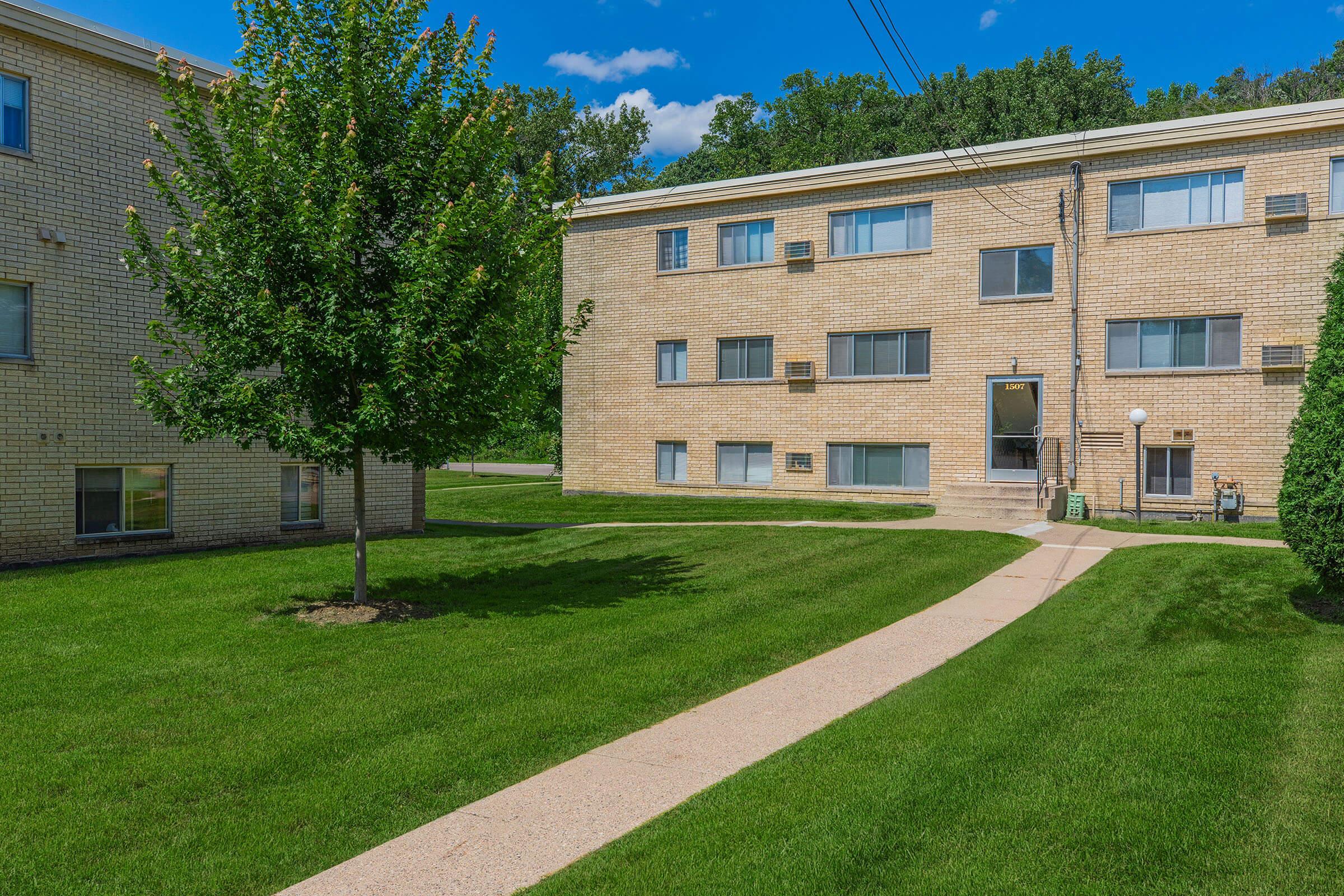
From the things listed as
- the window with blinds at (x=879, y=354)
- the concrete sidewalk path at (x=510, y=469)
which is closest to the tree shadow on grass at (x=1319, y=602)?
the window with blinds at (x=879, y=354)

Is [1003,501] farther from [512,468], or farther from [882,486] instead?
[512,468]

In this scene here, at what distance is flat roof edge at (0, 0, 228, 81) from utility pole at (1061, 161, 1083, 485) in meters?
16.8

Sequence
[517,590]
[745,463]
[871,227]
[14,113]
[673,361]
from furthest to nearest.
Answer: [673,361] < [745,463] < [871,227] < [14,113] < [517,590]

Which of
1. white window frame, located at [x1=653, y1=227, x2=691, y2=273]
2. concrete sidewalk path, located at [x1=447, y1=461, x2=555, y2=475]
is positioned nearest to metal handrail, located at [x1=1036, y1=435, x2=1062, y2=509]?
white window frame, located at [x1=653, y1=227, x2=691, y2=273]

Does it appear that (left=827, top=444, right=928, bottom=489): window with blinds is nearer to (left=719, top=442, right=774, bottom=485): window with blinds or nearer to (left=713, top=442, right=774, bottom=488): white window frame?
(left=713, top=442, right=774, bottom=488): white window frame

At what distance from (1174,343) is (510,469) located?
36.2 metres

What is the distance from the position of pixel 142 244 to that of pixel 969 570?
413 inches

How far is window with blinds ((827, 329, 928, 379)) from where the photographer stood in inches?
850

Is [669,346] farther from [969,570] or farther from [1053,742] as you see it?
[1053,742]

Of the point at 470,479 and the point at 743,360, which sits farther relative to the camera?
Result: the point at 470,479

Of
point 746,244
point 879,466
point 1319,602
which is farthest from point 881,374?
point 1319,602

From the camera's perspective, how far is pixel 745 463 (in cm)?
2386

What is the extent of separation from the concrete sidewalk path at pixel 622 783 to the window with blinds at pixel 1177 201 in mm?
14032

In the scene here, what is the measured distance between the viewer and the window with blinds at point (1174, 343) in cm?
1844
